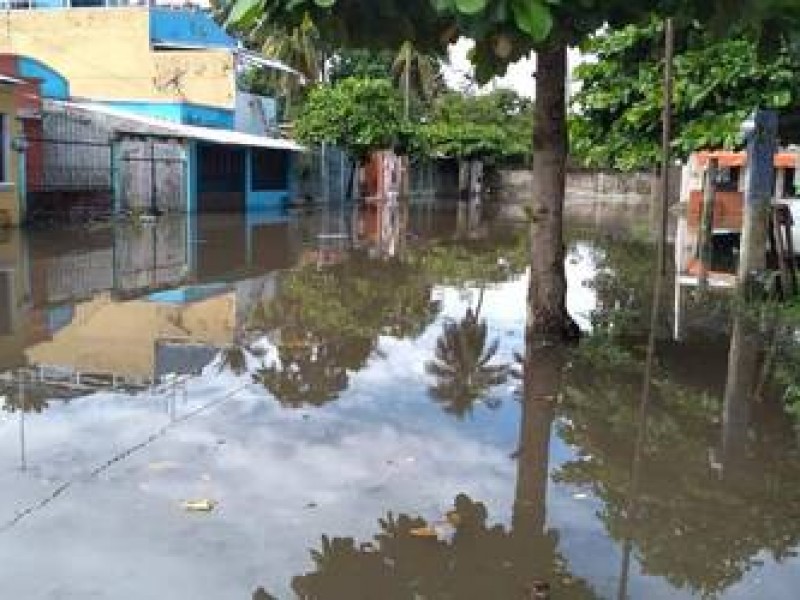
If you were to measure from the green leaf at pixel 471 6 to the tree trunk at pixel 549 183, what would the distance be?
6.47 m

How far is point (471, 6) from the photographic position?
2.86m

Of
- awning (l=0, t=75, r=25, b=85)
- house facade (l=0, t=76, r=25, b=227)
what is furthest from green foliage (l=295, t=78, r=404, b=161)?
awning (l=0, t=75, r=25, b=85)

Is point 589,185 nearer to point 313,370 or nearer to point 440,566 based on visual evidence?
point 313,370

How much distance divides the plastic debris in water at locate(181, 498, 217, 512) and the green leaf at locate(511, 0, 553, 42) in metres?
3.17

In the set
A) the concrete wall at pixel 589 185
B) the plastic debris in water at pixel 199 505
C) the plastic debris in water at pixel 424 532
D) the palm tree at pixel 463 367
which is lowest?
the palm tree at pixel 463 367

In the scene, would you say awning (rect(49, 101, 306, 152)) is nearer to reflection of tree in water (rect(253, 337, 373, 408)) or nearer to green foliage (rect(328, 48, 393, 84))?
green foliage (rect(328, 48, 393, 84))

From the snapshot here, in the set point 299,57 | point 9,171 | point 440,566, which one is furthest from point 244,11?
point 299,57

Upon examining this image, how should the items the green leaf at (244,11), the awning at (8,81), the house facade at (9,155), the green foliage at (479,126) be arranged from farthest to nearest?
the green foliage at (479,126) < the house facade at (9,155) < the awning at (8,81) < the green leaf at (244,11)

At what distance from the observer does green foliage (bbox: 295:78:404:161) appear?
3753 centimetres

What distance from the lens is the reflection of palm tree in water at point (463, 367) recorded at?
8.09m

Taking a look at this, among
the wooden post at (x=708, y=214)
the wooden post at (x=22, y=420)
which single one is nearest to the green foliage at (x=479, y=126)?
the wooden post at (x=708, y=214)

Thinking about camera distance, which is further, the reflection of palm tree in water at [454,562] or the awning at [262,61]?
the awning at [262,61]

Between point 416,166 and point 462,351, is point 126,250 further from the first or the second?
point 416,166

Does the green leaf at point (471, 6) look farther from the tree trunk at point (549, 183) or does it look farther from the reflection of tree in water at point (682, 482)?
A: the tree trunk at point (549, 183)
